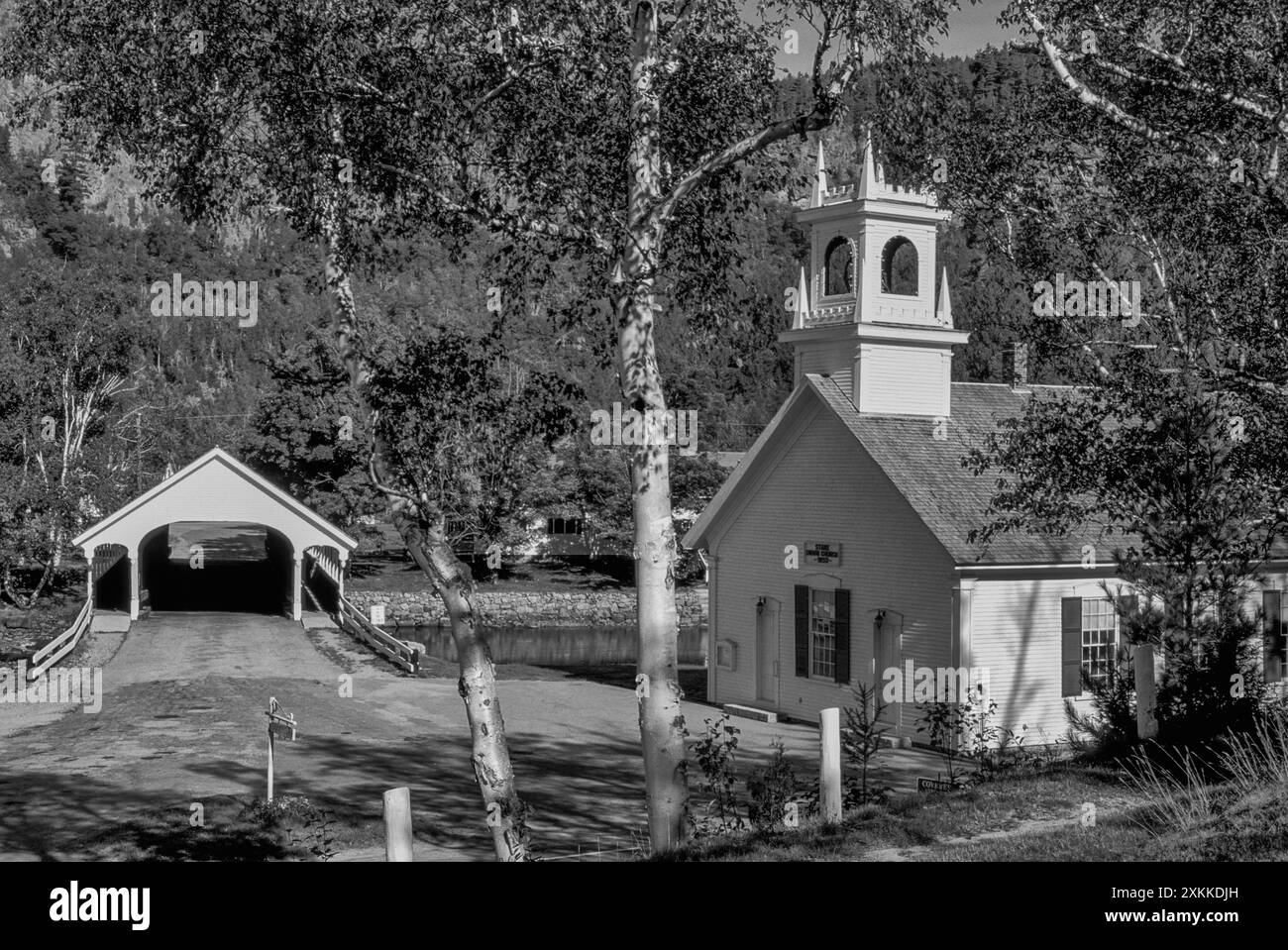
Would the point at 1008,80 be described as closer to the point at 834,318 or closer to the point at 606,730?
the point at 834,318

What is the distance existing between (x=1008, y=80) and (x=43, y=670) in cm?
2639

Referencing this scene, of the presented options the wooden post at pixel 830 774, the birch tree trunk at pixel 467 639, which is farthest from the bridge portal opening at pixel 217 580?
the wooden post at pixel 830 774

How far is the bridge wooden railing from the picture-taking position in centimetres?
3669

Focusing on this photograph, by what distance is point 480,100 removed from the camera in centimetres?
1612

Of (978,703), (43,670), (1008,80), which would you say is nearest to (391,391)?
(978,703)

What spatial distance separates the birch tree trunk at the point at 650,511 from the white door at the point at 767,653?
56.0 feet

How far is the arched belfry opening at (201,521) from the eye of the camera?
4534cm

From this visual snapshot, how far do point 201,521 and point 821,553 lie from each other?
24659 millimetres

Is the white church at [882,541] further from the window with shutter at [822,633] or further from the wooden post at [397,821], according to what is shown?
the wooden post at [397,821]

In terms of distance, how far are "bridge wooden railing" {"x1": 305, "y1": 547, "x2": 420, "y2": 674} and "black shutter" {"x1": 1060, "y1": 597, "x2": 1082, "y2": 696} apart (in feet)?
53.5
